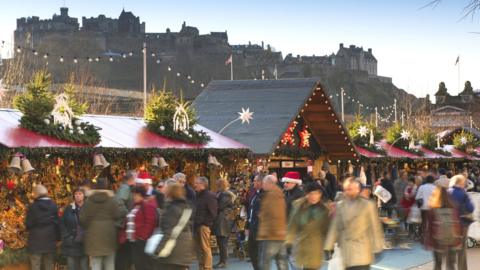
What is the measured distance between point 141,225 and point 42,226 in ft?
6.73

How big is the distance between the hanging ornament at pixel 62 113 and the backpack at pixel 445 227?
271 inches

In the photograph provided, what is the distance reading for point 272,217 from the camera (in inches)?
513

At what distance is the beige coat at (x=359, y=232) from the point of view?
1082cm

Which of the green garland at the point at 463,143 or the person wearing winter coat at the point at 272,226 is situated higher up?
the green garland at the point at 463,143

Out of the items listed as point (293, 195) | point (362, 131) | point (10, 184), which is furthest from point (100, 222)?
point (362, 131)

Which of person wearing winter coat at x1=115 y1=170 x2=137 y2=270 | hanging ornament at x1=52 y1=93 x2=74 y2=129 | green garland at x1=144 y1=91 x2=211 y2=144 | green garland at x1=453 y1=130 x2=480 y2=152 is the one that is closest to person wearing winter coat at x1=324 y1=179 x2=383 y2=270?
person wearing winter coat at x1=115 y1=170 x2=137 y2=270

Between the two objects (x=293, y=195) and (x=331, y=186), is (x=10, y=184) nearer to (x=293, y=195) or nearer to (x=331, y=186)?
(x=293, y=195)

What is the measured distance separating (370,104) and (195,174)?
343 feet

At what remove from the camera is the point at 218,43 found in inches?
5330

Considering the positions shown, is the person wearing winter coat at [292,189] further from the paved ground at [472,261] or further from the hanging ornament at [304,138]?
the hanging ornament at [304,138]

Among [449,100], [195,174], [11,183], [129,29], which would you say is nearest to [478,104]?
[449,100]

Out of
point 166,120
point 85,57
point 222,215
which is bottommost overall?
point 222,215

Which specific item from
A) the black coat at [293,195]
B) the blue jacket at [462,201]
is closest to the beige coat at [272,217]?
the black coat at [293,195]

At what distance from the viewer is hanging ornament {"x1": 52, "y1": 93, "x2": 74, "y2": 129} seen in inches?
663
